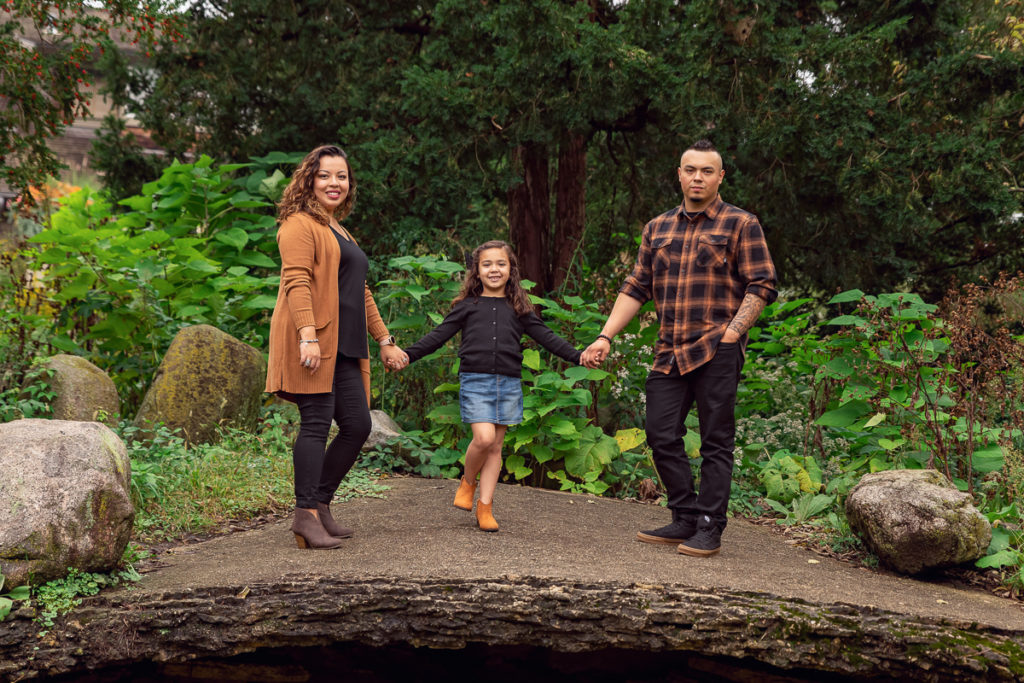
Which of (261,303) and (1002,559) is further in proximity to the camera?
(261,303)

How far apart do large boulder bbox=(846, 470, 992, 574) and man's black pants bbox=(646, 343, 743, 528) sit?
31.6 inches

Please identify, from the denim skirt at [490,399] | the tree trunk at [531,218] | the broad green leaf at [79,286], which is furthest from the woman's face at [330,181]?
the tree trunk at [531,218]

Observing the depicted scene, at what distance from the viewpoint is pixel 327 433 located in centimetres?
405

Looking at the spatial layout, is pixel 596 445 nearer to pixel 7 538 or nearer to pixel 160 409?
pixel 160 409

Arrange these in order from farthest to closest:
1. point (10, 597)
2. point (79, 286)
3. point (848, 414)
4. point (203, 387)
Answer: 1. point (79, 286)
2. point (203, 387)
3. point (848, 414)
4. point (10, 597)

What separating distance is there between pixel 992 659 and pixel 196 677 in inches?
131

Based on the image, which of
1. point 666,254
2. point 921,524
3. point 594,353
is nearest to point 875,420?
point 921,524

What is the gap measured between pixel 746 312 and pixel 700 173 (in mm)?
692

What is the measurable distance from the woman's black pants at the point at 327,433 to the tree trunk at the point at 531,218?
459 centimetres

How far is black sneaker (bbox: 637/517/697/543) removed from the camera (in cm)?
454

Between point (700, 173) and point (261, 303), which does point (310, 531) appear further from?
point (261, 303)

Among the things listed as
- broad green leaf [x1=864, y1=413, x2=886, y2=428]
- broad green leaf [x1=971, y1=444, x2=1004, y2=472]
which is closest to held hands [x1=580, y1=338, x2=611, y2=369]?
broad green leaf [x1=864, y1=413, x2=886, y2=428]

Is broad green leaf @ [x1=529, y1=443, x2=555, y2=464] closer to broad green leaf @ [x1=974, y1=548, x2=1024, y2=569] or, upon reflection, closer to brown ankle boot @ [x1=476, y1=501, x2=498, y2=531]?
brown ankle boot @ [x1=476, y1=501, x2=498, y2=531]

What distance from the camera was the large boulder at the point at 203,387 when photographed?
6285 millimetres
